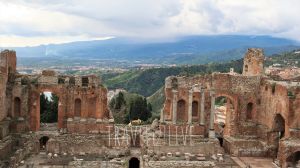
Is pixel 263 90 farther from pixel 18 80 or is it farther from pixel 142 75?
pixel 142 75

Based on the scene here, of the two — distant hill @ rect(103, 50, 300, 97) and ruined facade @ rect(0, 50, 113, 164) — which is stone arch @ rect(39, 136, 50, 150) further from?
distant hill @ rect(103, 50, 300, 97)

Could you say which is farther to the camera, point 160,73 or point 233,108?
point 160,73

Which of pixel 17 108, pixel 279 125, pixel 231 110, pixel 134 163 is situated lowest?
pixel 134 163

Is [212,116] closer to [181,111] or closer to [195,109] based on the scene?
[195,109]

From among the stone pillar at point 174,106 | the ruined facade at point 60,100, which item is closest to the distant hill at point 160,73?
the stone pillar at point 174,106

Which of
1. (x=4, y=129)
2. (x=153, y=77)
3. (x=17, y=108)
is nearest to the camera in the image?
(x=4, y=129)

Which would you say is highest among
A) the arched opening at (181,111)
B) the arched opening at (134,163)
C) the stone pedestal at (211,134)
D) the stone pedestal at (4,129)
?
the arched opening at (181,111)

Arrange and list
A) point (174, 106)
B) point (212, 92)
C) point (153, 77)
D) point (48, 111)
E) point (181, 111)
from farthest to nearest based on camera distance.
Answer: point (153, 77) → point (48, 111) → point (181, 111) → point (212, 92) → point (174, 106)


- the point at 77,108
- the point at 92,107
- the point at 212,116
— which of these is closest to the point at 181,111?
the point at 212,116

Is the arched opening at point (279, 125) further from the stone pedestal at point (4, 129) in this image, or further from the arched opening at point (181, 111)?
the stone pedestal at point (4, 129)

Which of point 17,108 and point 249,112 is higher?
point 17,108

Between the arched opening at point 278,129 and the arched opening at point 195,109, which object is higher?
the arched opening at point 195,109

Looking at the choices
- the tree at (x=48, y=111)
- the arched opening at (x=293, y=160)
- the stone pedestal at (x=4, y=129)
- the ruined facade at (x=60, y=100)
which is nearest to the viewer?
the arched opening at (x=293, y=160)

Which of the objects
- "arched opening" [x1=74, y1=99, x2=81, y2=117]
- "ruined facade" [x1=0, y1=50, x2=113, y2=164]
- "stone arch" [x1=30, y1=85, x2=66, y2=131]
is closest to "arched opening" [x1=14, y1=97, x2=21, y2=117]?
"ruined facade" [x1=0, y1=50, x2=113, y2=164]
